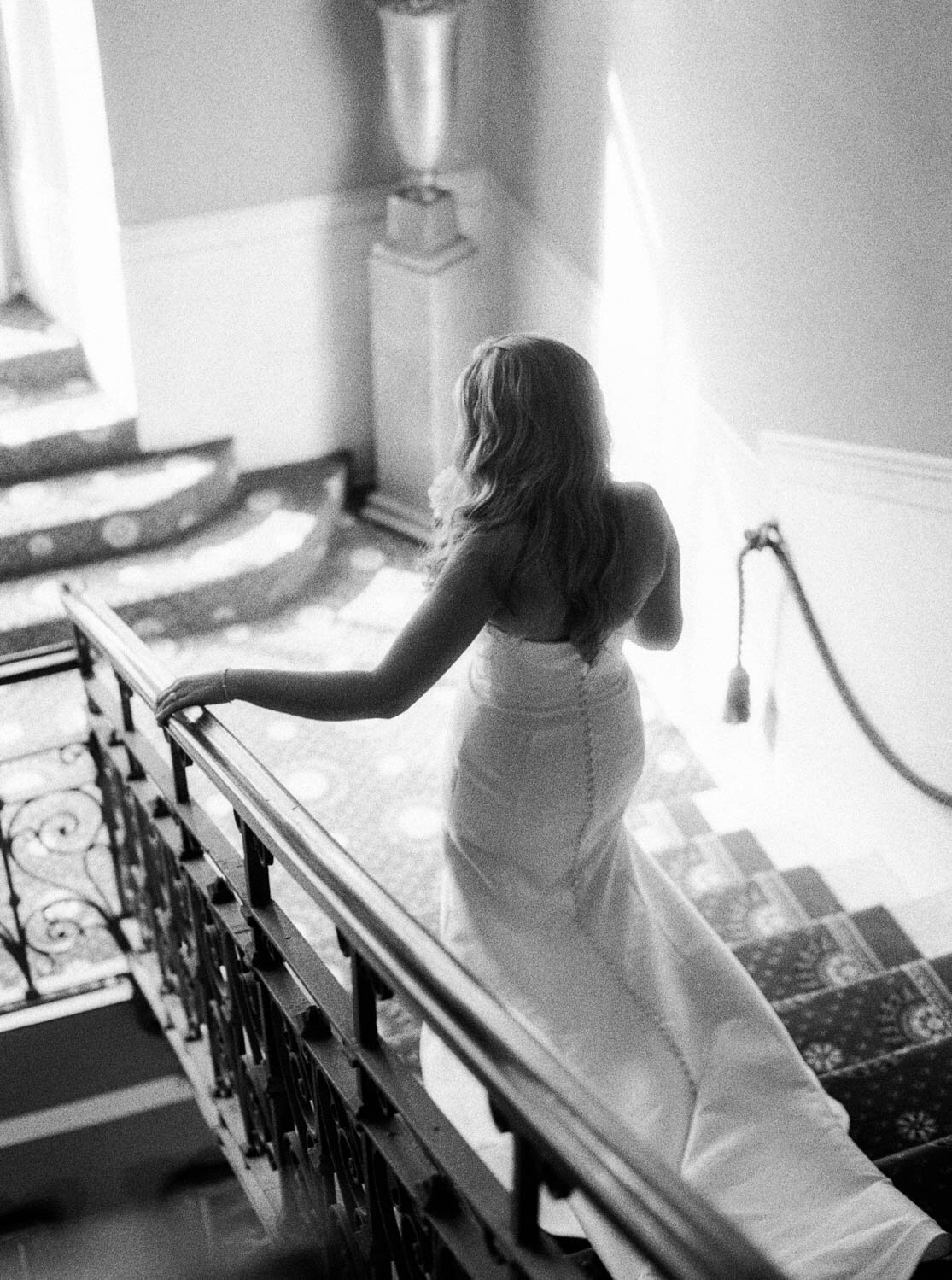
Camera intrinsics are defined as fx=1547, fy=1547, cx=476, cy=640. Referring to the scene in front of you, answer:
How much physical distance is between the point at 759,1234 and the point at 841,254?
245cm

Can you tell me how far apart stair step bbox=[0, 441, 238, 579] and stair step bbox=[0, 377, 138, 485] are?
5 cm

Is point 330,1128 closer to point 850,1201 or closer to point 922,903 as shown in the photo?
point 850,1201

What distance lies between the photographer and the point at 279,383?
6.42 m

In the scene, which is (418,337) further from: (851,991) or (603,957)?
(603,957)

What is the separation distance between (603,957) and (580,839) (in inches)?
9.1

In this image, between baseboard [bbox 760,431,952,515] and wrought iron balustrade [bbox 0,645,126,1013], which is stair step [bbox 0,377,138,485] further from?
baseboard [bbox 760,431,952,515]

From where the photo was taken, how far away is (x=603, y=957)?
291 cm

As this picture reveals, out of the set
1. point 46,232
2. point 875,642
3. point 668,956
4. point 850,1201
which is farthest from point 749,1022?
point 46,232

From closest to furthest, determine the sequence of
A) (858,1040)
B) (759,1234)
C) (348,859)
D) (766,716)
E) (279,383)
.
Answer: (348,859) → (759,1234) → (858,1040) → (766,716) → (279,383)

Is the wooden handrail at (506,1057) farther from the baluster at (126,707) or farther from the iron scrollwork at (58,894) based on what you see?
the iron scrollwork at (58,894)

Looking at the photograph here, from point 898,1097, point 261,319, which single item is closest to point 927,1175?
point 898,1097

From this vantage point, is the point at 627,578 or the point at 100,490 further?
the point at 100,490

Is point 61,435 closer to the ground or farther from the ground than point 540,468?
closer to the ground

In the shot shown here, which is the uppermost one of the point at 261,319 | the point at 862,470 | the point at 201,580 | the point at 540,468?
the point at 540,468
